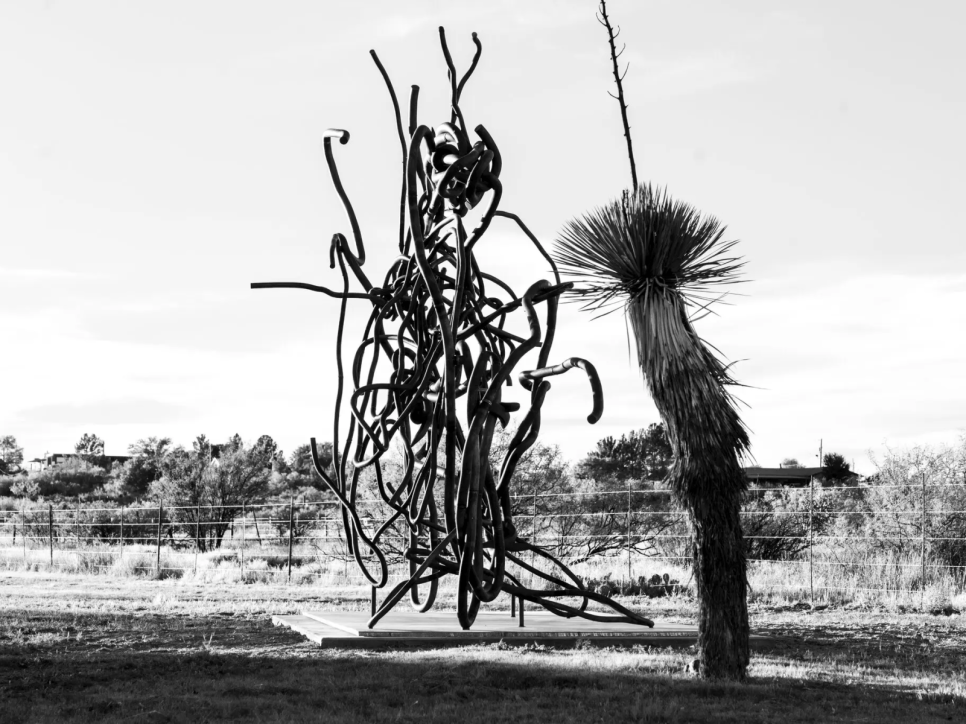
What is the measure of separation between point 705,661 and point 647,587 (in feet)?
22.9

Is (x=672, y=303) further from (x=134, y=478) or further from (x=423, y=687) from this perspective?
(x=134, y=478)

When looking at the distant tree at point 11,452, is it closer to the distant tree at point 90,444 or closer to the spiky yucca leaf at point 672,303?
the distant tree at point 90,444

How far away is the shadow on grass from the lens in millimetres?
5434

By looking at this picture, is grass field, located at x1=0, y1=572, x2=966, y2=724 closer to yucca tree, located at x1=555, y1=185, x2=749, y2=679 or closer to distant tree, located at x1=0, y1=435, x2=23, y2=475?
yucca tree, located at x1=555, y1=185, x2=749, y2=679

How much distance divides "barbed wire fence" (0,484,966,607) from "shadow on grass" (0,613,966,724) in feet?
11.5

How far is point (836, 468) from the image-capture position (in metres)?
41.8

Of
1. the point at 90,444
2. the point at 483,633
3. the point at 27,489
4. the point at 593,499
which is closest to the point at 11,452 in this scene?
the point at 90,444

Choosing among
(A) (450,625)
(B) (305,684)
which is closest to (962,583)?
(A) (450,625)

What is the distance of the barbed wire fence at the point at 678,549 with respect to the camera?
45.7 feet

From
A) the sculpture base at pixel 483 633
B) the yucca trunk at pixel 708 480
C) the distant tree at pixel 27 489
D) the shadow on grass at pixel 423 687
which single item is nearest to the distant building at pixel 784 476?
the distant tree at pixel 27 489

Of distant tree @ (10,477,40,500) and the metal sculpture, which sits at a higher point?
the metal sculpture

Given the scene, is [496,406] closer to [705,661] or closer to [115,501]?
[705,661]

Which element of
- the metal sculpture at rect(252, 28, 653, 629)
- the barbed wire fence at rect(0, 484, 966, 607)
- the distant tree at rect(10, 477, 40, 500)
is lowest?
the barbed wire fence at rect(0, 484, 966, 607)

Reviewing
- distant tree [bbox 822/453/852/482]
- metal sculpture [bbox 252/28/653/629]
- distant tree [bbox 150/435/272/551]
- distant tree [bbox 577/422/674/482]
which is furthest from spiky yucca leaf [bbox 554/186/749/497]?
distant tree [bbox 822/453/852/482]
